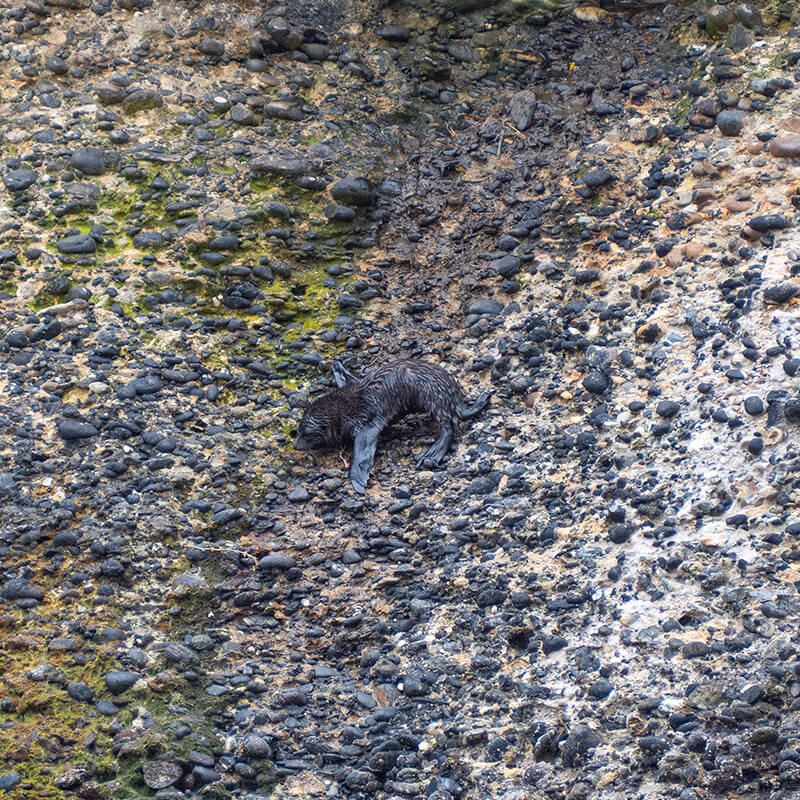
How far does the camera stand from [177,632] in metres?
5.46

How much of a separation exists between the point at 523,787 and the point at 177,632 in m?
2.06

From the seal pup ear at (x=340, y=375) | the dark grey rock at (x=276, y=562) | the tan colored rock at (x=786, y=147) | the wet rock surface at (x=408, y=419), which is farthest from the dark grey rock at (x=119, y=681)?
the tan colored rock at (x=786, y=147)

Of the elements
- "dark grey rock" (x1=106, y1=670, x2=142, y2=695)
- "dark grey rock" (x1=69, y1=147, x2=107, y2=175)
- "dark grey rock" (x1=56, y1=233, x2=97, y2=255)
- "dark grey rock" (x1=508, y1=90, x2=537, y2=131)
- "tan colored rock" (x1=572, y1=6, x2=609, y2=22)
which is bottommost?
"dark grey rock" (x1=106, y1=670, x2=142, y2=695)

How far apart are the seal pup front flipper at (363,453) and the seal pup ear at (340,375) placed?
0.42 m

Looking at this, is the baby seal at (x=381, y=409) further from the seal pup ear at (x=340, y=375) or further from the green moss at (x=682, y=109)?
the green moss at (x=682, y=109)

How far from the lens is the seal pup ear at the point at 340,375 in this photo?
22.8 ft

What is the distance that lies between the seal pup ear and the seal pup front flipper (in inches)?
16.6

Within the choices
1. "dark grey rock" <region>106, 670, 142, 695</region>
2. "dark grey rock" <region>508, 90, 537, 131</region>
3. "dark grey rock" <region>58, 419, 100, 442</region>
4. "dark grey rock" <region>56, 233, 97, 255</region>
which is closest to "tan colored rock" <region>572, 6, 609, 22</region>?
"dark grey rock" <region>508, 90, 537, 131</region>

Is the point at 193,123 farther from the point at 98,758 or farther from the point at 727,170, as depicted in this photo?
the point at 98,758

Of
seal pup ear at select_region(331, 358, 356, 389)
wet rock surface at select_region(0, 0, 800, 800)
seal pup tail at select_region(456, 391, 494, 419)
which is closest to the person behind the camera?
wet rock surface at select_region(0, 0, 800, 800)

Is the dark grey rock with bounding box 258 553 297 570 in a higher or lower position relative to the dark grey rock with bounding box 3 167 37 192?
lower

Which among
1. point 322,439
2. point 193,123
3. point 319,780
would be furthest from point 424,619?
point 193,123

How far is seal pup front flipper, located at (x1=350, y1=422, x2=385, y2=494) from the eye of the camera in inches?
254

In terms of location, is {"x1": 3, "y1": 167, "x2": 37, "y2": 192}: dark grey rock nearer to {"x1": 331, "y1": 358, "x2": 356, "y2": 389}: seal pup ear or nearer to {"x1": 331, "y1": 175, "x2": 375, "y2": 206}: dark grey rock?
{"x1": 331, "y1": 175, "x2": 375, "y2": 206}: dark grey rock
